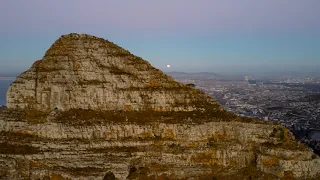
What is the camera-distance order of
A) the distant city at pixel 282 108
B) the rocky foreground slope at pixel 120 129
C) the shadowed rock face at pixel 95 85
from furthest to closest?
the distant city at pixel 282 108 → the shadowed rock face at pixel 95 85 → the rocky foreground slope at pixel 120 129

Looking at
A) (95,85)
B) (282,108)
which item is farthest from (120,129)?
(282,108)

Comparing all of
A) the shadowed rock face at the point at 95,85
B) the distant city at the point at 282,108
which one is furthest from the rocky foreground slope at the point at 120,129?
the distant city at the point at 282,108

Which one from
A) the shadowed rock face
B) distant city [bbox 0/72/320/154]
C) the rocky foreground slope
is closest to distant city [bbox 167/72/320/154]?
distant city [bbox 0/72/320/154]

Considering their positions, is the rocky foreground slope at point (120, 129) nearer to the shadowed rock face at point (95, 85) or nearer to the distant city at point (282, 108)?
the shadowed rock face at point (95, 85)

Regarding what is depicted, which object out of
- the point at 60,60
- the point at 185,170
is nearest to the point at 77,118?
the point at 60,60

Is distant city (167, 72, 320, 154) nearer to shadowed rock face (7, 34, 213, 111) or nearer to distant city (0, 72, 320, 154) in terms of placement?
distant city (0, 72, 320, 154)

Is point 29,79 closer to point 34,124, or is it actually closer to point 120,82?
point 34,124
